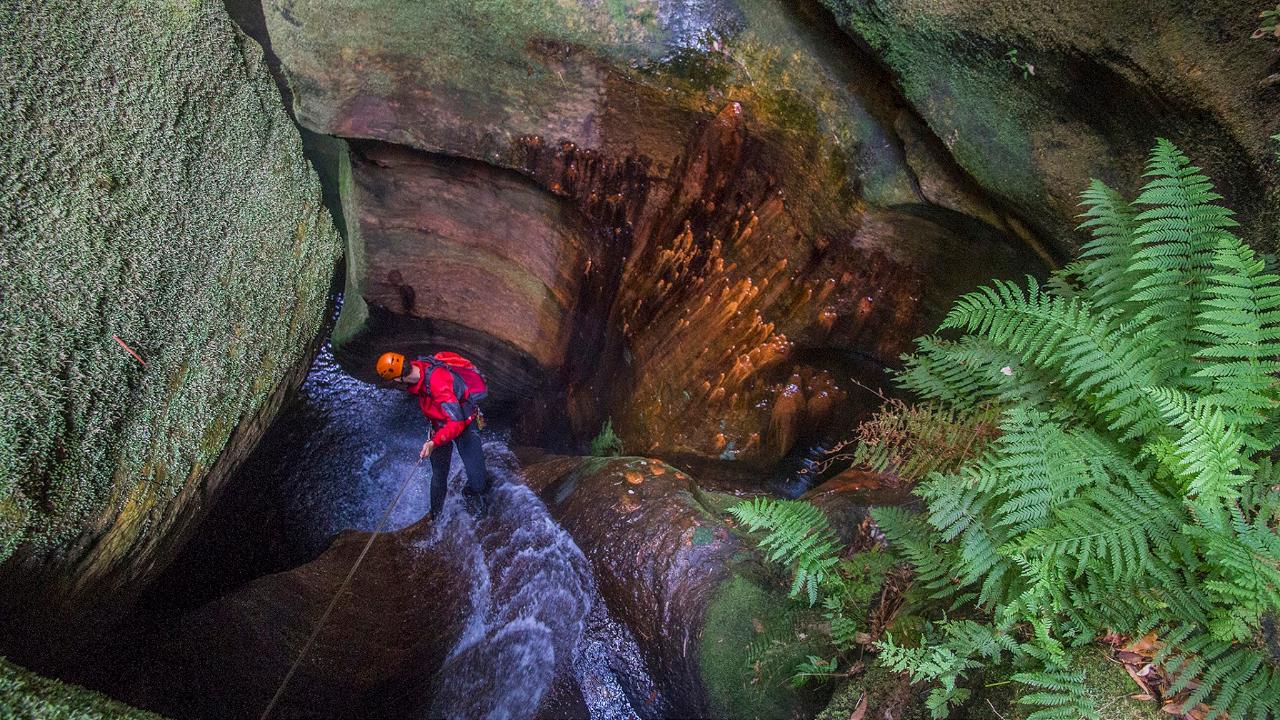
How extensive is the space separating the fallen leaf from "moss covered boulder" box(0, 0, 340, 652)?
10.9 feet

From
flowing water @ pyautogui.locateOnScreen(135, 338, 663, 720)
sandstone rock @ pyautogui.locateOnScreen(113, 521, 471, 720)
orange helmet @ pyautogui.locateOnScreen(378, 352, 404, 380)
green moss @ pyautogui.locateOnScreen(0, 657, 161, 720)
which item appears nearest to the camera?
green moss @ pyautogui.locateOnScreen(0, 657, 161, 720)

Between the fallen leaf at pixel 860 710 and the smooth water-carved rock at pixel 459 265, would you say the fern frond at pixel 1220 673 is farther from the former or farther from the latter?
the smooth water-carved rock at pixel 459 265

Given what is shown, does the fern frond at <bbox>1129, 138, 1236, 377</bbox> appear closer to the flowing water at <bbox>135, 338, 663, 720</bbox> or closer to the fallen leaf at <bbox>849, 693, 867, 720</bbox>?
the fallen leaf at <bbox>849, 693, 867, 720</bbox>

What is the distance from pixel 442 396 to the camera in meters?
5.08

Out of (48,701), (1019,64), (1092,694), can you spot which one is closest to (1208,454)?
(1092,694)

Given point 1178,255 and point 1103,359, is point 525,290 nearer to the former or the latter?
point 1103,359

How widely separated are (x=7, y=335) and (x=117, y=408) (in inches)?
19.8

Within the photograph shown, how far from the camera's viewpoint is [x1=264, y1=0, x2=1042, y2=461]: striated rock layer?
14.7 feet

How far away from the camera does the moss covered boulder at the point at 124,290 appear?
2.73 meters

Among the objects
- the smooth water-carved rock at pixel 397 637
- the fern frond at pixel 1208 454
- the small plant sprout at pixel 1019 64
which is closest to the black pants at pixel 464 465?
the smooth water-carved rock at pixel 397 637

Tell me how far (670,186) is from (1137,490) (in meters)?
3.72

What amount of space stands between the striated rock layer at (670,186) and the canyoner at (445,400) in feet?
4.28

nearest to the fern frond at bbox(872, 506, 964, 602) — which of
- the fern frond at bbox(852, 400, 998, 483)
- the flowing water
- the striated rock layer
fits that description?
the fern frond at bbox(852, 400, 998, 483)

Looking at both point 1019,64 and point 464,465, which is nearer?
point 1019,64
